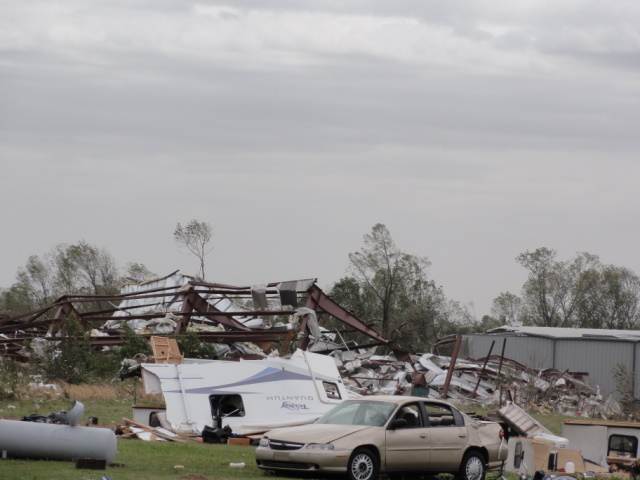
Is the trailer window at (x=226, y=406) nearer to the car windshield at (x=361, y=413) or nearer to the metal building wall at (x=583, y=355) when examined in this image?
the car windshield at (x=361, y=413)

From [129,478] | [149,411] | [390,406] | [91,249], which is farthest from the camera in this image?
[91,249]

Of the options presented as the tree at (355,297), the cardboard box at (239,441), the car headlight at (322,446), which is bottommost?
the cardboard box at (239,441)

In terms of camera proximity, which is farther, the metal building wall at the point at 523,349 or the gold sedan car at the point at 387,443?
the metal building wall at the point at 523,349

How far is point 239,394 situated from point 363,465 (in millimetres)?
8478

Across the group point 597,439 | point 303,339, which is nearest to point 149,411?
point 303,339

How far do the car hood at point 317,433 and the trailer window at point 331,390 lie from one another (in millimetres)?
8475

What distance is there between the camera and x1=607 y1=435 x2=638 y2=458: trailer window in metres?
20.7

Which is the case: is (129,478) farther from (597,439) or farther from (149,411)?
(597,439)

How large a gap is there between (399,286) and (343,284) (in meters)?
4.62

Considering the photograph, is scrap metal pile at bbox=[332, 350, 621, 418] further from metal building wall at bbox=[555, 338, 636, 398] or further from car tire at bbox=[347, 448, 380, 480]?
car tire at bbox=[347, 448, 380, 480]

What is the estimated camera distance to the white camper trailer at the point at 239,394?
23203 mm

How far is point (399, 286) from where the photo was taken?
71.9 metres

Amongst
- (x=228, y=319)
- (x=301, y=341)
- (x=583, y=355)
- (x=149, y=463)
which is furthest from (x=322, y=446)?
(x=583, y=355)

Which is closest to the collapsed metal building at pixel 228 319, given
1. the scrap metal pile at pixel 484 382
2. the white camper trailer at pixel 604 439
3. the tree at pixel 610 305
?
the scrap metal pile at pixel 484 382
